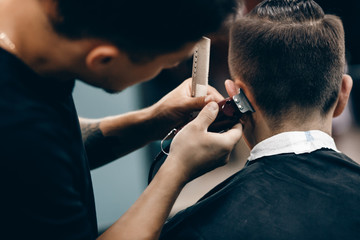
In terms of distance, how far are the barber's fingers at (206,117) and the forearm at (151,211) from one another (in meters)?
0.15

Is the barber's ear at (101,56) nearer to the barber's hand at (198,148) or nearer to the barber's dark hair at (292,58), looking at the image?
the barber's hand at (198,148)

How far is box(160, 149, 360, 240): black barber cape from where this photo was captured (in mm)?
1000

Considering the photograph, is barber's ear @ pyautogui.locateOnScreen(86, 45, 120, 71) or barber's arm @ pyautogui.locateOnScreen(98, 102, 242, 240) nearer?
barber's ear @ pyautogui.locateOnScreen(86, 45, 120, 71)

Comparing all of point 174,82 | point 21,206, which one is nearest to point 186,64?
point 174,82

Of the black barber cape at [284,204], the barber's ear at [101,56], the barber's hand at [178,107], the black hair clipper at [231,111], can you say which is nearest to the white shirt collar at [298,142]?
the black barber cape at [284,204]

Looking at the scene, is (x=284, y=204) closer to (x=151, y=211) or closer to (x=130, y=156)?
(x=151, y=211)

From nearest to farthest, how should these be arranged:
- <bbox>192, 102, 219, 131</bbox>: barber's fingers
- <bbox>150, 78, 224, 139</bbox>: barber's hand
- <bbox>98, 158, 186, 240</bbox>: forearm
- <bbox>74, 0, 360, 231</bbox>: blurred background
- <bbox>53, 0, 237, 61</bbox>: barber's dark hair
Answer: <bbox>53, 0, 237, 61</bbox>: barber's dark hair < <bbox>98, 158, 186, 240</bbox>: forearm < <bbox>192, 102, 219, 131</bbox>: barber's fingers < <bbox>150, 78, 224, 139</bbox>: barber's hand < <bbox>74, 0, 360, 231</bbox>: blurred background

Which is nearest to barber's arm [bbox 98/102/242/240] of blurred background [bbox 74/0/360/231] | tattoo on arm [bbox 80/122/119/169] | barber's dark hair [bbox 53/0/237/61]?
barber's dark hair [bbox 53/0/237/61]

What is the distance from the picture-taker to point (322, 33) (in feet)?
3.80

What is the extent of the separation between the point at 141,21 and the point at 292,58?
562mm

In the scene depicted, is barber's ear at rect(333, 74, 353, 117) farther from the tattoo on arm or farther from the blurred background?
the blurred background

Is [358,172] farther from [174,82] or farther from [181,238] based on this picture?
[174,82]

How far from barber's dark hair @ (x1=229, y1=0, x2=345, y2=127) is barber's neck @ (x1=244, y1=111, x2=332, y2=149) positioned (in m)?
0.02

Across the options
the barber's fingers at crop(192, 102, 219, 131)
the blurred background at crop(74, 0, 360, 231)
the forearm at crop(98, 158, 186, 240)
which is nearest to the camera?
the forearm at crop(98, 158, 186, 240)
